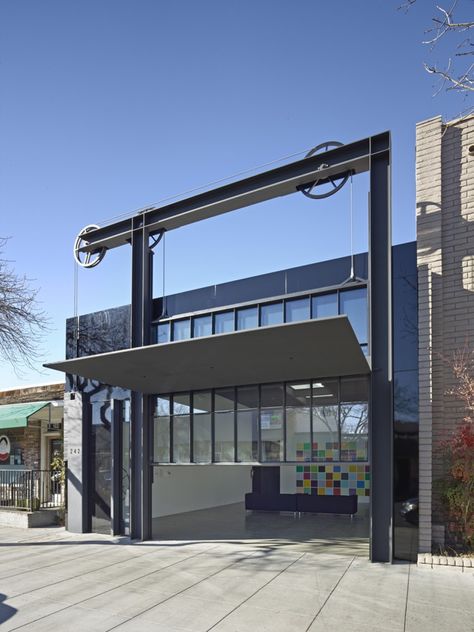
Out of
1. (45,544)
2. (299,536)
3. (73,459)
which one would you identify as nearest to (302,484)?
(299,536)

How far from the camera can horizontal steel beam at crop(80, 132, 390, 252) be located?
1148cm

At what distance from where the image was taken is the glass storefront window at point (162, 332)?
1405 cm

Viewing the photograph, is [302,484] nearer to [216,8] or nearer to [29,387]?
[29,387]

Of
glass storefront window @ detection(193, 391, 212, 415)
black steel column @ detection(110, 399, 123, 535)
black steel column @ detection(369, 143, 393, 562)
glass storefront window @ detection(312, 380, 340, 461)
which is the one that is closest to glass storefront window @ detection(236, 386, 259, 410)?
glass storefront window @ detection(193, 391, 212, 415)

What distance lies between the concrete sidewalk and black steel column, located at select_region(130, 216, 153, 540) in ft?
4.62

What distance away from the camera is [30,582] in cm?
920

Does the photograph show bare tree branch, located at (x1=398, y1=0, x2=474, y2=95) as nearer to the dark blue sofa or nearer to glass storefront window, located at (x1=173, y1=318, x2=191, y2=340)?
glass storefront window, located at (x1=173, y1=318, x2=191, y2=340)

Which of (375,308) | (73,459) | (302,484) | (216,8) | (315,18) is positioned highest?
(216,8)

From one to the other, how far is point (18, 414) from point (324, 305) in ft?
36.9

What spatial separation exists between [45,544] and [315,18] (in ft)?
37.0

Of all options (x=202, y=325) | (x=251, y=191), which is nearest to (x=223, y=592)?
(x=202, y=325)

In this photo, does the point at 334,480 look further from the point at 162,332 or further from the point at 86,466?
the point at 162,332

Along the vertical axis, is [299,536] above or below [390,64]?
below

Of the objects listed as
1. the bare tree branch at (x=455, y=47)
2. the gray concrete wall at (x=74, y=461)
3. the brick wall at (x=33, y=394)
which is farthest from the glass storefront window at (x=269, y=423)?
the brick wall at (x=33, y=394)
